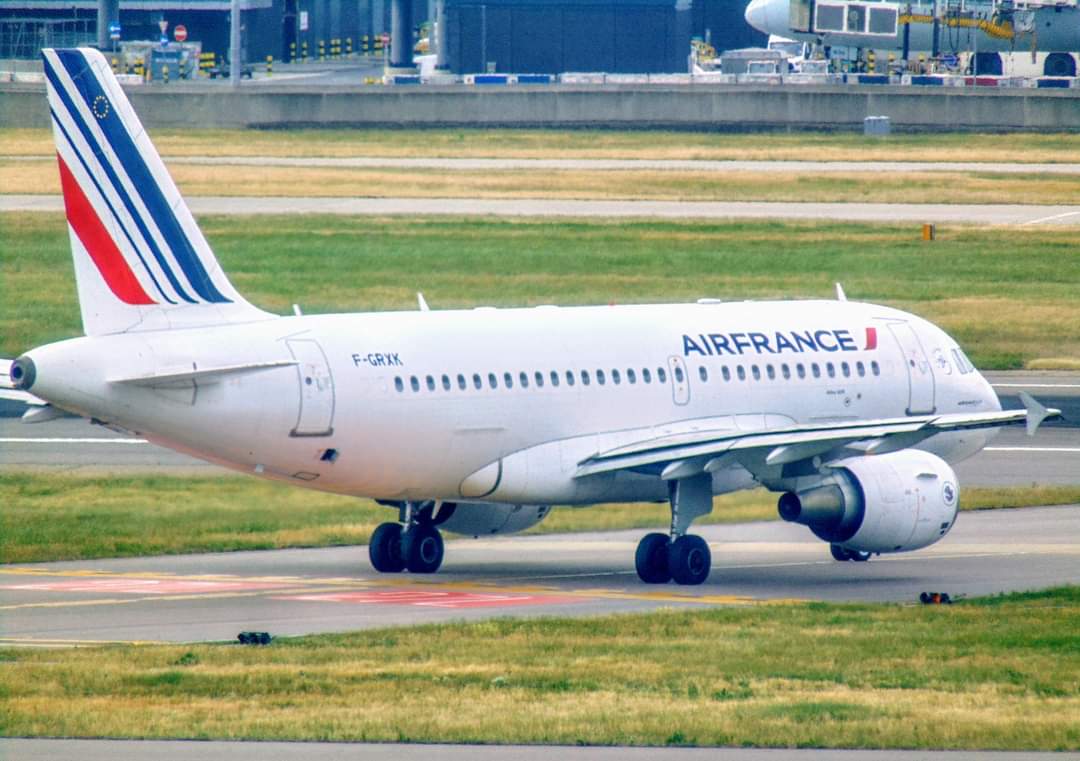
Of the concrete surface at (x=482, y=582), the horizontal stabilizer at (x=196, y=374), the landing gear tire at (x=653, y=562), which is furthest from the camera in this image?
the landing gear tire at (x=653, y=562)

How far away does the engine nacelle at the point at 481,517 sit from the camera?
37844mm

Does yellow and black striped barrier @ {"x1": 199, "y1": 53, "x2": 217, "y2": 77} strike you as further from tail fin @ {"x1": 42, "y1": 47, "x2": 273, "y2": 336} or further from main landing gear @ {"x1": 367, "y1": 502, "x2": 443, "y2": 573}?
tail fin @ {"x1": 42, "y1": 47, "x2": 273, "y2": 336}

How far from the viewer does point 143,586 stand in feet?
116

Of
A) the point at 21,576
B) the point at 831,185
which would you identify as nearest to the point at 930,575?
the point at 21,576

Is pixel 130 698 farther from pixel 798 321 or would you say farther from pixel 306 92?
pixel 306 92

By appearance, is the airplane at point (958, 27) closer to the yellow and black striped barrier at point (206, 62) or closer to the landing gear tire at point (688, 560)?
the yellow and black striped barrier at point (206, 62)

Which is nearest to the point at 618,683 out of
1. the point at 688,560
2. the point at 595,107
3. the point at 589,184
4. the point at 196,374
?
the point at 196,374

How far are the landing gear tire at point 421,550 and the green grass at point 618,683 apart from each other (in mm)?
6145

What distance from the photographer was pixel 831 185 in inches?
4094

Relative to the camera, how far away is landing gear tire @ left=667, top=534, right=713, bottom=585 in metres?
36.0

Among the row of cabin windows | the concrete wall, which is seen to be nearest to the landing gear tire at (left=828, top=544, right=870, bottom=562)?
the row of cabin windows

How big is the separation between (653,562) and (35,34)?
141 m

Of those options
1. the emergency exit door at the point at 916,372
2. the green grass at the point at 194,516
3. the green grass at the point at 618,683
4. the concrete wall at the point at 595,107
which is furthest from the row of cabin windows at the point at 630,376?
the concrete wall at the point at 595,107

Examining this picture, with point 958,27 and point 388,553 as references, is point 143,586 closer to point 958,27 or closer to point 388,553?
point 388,553
